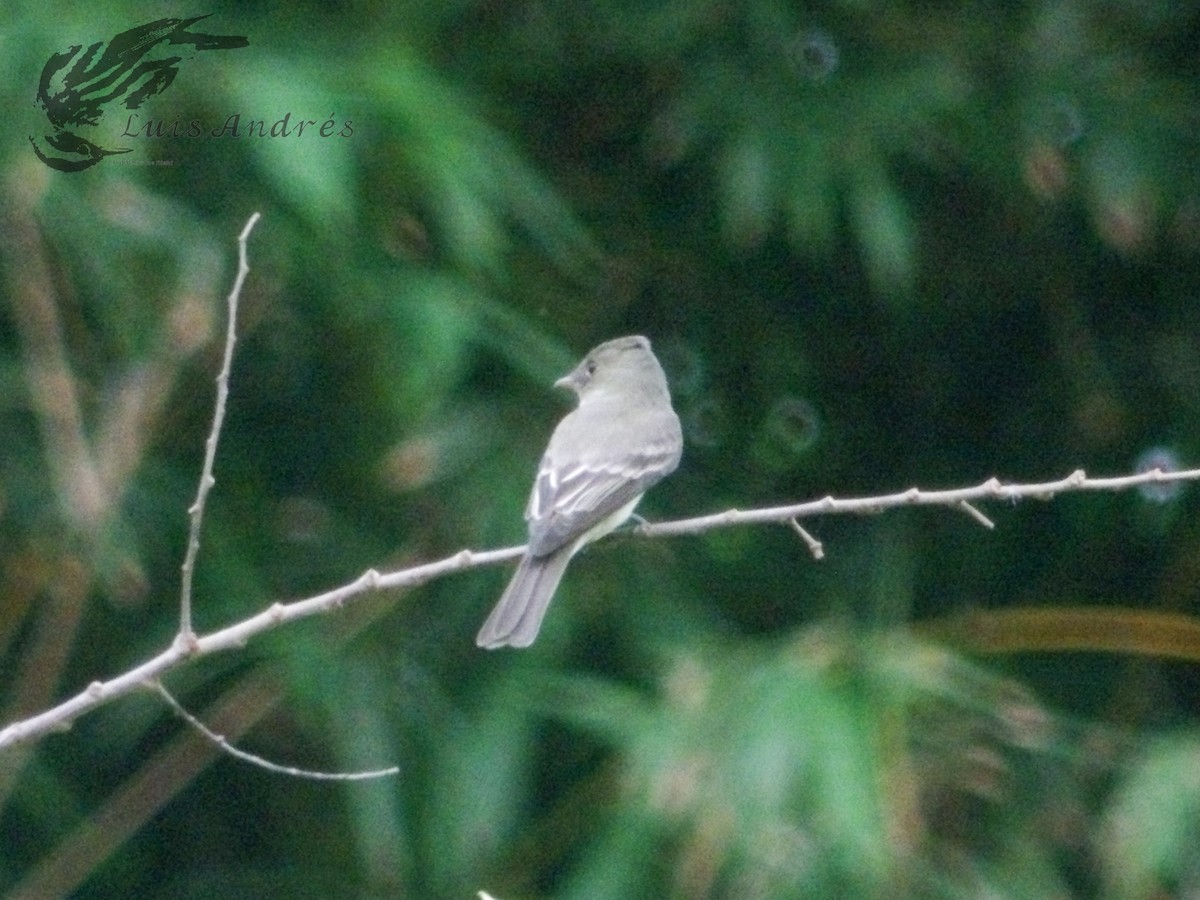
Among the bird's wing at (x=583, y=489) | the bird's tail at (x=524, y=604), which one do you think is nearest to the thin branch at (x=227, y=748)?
the bird's tail at (x=524, y=604)

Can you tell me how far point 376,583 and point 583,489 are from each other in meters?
1.36

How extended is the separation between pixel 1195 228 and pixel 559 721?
2.13 metres

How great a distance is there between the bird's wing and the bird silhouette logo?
127 centimetres

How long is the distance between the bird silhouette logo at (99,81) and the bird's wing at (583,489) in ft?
4.17

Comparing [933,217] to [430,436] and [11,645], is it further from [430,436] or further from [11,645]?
[11,645]

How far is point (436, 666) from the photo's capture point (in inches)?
193

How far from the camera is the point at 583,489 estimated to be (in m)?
3.95

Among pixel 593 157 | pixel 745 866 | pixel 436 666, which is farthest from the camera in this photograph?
pixel 593 157

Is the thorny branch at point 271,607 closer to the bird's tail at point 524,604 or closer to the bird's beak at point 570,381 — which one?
the bird's tail at point 524,604

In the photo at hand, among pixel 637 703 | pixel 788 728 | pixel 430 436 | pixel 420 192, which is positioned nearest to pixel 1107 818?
pixel 788 728

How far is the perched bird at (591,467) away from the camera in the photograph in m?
3.72

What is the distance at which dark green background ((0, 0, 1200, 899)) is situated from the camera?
4.41 meters

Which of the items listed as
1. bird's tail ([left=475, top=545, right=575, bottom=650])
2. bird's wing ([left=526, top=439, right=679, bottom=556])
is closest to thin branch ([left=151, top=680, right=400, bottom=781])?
bird's tail ([left=475, top=545, right=575, bottom=650])

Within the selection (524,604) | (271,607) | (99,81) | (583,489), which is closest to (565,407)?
(583,489)
